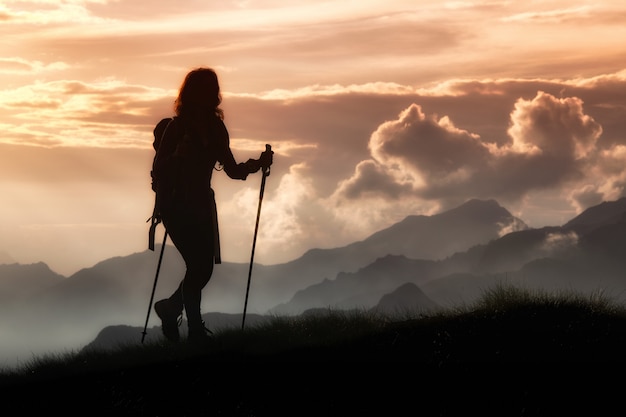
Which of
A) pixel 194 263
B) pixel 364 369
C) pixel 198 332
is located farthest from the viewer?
pixel 198 332

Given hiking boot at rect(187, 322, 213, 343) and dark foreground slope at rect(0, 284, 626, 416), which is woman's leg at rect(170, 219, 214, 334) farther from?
dark foreground slope at rect(0, 284, 626, 416)

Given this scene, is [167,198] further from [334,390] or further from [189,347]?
[334,390]

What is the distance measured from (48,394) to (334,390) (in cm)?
367

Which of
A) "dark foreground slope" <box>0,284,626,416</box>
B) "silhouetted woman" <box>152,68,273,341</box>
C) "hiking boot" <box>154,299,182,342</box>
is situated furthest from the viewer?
"hiking boot" <box>154,299,182,342</box>

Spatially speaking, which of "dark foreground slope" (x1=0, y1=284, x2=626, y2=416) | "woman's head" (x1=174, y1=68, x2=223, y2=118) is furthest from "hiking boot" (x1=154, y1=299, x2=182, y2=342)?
"woman's head" (x1=174, y1=68, x2=223, y2=118)

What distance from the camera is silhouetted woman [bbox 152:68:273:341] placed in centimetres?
1407

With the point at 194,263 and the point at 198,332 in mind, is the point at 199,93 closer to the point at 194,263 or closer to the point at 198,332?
the point at 194,263

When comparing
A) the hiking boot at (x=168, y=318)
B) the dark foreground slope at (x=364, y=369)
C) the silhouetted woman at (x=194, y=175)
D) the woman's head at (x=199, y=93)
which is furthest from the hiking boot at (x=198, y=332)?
the woman's head at (x=199, y=93)

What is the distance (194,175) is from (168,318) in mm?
2303

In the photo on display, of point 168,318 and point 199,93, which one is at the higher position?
point 199,93

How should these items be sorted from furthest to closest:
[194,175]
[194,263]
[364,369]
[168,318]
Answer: [168,318] → [194,263] → [194,175] → [364,369]

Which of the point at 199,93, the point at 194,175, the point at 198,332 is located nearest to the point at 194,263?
the point at 198,332

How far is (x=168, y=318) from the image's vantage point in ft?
47.9

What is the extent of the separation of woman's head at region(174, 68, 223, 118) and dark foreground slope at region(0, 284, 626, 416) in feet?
11.0
